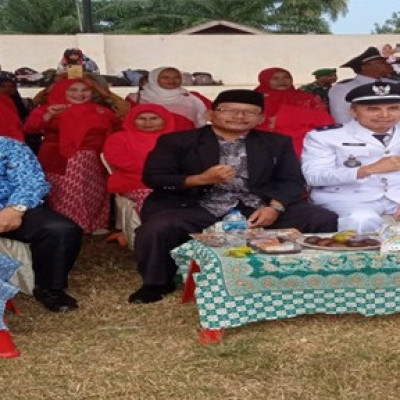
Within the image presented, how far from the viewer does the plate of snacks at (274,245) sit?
3635 millimetres

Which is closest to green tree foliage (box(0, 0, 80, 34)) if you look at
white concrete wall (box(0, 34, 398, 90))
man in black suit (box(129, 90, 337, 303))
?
white concrete wall (box(0, 34, 398, 90))

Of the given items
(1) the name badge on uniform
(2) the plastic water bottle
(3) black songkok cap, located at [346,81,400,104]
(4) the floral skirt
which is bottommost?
(4) the floral skirt

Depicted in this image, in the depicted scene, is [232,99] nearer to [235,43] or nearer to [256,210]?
[256,210]

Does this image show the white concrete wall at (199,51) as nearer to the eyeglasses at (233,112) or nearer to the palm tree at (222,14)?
the palm tree at (222,14)

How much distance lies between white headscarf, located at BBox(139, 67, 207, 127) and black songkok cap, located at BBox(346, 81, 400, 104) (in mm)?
2506

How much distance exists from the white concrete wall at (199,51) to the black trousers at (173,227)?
10220 millimetres

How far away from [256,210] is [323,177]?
0.44 m

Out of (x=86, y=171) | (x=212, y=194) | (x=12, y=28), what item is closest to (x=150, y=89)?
(x=86, y=171)

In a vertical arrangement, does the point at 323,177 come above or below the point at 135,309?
above

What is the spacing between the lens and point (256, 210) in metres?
4.36

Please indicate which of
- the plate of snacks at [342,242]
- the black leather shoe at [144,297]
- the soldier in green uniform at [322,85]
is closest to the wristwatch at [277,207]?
the plate of snacks at [342,242]

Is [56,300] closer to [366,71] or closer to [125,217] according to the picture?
[125,217]

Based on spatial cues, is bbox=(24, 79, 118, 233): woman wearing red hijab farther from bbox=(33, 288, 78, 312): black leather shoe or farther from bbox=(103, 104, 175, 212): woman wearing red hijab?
bbox=(33, 288, 78, 312): black leather shoe

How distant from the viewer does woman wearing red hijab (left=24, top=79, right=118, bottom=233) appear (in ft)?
18.9
